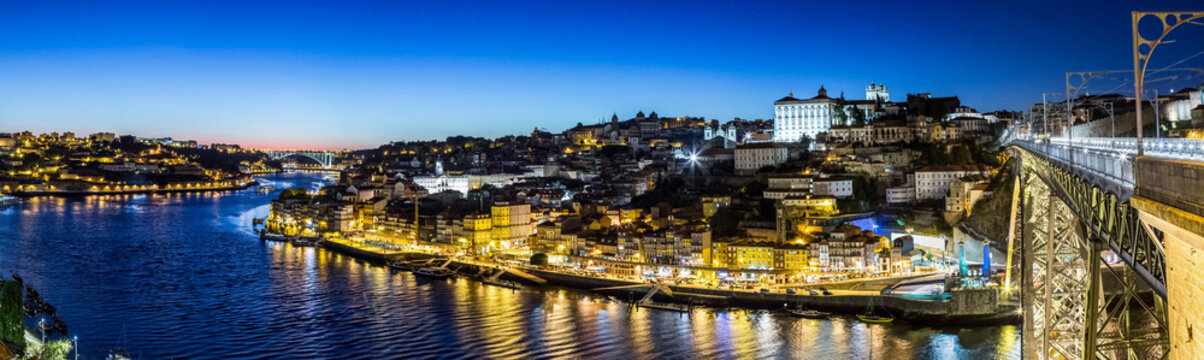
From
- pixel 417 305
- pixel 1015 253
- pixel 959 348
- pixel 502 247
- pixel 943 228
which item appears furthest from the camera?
pixel 502 247

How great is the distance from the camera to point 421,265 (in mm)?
20422

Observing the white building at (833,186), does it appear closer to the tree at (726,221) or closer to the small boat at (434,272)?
the tree at (726,221)

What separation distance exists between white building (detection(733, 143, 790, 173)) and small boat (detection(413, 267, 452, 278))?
10267mm

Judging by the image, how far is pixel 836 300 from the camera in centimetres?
1455

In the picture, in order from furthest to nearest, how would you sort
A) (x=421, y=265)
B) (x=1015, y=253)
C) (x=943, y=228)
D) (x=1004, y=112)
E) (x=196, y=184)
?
(x=196, y=184)
(x=1004, y=112)
(x=421, y=265)
(x=943, y=228)
(x=1015, y=253)

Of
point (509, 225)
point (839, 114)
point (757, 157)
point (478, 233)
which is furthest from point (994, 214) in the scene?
point (478, 233)

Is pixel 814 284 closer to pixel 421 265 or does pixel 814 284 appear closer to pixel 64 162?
pixel 421 265

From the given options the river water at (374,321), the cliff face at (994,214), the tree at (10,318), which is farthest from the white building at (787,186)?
the tree at (10,318)

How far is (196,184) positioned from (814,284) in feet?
182

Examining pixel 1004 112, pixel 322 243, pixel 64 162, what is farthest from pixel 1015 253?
pixel 64 162

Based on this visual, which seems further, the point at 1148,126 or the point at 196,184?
the point at 196,184

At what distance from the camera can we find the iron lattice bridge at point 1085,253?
3.20m

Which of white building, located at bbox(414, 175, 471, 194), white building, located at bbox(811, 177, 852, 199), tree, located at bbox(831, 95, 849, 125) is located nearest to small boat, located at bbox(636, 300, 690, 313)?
white building, located at bbox(811, 177, 852, 199)

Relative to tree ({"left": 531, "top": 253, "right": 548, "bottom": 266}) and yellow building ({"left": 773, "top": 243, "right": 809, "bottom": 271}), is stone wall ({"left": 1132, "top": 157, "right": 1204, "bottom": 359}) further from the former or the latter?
tree ({"left": 531, "top": 253, "right": 548, "bottom": 266})
